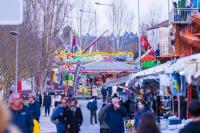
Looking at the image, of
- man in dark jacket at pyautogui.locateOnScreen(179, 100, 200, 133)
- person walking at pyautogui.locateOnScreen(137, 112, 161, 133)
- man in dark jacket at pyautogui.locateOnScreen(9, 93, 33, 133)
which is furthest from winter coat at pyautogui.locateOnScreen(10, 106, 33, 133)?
man in dark jacket at pyautogui.locateOnScreen(179, 100, 200, 133)

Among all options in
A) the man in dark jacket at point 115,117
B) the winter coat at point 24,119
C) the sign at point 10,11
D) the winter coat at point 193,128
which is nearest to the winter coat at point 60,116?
the man in dark jacket at point 115,117

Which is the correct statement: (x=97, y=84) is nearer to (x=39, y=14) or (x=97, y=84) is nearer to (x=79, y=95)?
(x=79, y=95)

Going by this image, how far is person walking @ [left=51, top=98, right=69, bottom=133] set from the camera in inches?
619

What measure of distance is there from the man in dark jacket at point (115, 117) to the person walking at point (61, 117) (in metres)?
1.61

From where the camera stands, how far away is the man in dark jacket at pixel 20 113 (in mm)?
11188

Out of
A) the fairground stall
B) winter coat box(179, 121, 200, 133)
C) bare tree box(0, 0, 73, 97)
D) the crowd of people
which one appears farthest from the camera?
bare tree box(0, 0, 73, 97)

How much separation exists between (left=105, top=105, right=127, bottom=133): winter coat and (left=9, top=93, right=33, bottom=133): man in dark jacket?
10.1ft

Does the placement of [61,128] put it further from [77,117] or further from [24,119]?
[24,119]

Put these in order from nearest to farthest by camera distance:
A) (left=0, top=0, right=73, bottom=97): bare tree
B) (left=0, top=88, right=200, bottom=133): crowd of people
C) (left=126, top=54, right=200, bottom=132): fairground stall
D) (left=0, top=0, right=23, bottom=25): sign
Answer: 1. (left=0, top=0, right=23, bottom=25): sign
2. (left=0, top=88, right=200, bottom=133): crowd of people
3. (left=126, top=54, right=200, bottom=132): fairground stall
4. (left=0, top=0, right=73, bottom=97): bare tree

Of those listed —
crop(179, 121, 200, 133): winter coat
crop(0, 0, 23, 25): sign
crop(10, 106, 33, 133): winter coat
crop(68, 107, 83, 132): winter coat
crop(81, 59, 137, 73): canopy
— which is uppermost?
crop(0, 0, 23, 25): sign

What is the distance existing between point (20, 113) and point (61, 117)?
4.47m

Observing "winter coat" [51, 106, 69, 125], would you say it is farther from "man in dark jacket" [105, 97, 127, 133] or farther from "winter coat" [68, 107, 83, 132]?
"man in dark jacket" [105, 97, 127, 133]

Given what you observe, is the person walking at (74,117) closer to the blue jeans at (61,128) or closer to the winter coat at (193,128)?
the blue jeans at (61,128)

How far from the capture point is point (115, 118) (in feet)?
47.4
